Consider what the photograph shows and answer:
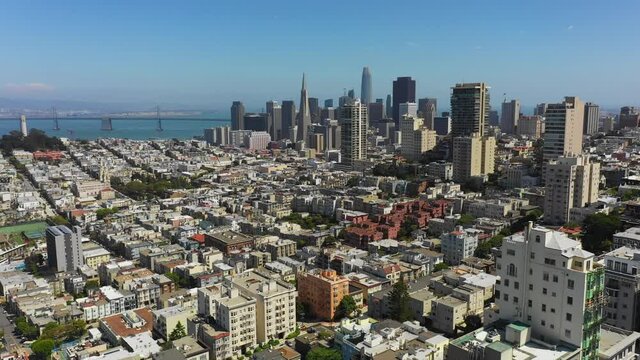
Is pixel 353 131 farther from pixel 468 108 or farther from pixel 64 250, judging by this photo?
pixel 64 250

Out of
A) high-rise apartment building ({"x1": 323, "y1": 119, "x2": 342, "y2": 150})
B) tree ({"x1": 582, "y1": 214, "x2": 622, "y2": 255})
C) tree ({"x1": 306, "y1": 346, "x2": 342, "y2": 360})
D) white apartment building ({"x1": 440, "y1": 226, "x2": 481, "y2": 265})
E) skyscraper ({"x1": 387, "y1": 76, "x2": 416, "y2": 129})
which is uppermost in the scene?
skyscraper ({"x1": 387, "y1": 76, "x2": 416, "y2": 129})

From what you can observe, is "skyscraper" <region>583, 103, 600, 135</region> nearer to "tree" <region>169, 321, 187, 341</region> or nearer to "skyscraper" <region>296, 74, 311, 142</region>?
"skyscraper" <region>296, 74, 311, 142</region>

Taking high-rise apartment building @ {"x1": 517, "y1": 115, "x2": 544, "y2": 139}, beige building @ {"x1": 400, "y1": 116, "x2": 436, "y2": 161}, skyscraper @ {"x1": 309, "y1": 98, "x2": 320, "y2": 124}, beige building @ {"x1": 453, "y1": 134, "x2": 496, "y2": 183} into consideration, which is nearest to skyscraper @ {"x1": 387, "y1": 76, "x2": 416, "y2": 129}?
skyscraper @ {"x1": 309, "y1": 98, "x2": 320, "y2": 124}

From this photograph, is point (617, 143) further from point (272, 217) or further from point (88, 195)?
point (88, 195)

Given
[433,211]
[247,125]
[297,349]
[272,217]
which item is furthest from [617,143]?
[247,125]

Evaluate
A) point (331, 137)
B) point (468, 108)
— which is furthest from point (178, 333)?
point (331, 137)
